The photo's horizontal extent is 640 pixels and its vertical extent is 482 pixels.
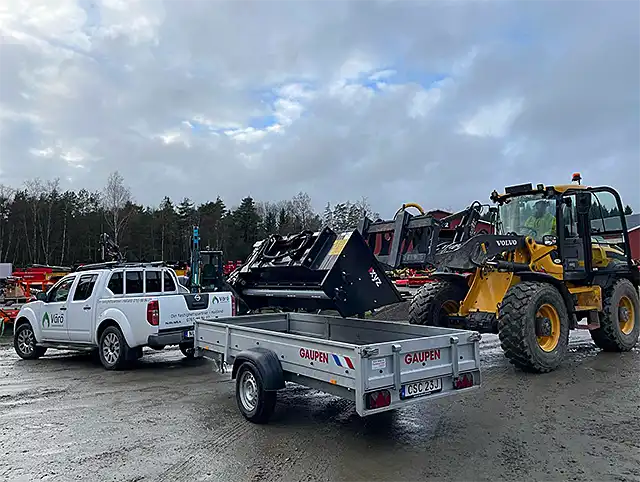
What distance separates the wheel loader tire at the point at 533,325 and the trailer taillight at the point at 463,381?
2818 millimetres

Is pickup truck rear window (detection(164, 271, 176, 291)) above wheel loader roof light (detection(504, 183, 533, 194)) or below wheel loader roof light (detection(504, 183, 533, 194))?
below

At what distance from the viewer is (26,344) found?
35.2 ft

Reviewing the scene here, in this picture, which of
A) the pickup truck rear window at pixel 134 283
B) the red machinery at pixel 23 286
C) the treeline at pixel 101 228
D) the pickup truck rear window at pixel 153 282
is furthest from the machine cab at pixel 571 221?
the treeline at pixel 101 228

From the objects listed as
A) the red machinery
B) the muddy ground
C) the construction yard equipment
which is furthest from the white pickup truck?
the red machinery

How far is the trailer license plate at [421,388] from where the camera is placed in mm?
5055

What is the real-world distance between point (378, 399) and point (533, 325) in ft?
14.4

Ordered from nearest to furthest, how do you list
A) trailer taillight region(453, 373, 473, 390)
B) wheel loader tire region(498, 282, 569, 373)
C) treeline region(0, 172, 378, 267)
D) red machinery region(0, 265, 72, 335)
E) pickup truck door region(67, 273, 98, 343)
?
trailer taillight region(453, 373, 473, 390), wheel loader tire region(498, 282, 569, 373), pickup truck door region(67, 273, 98, 343), red machinery region(0, 265, 72, 335), treeline region(0, 172, 378, 267)

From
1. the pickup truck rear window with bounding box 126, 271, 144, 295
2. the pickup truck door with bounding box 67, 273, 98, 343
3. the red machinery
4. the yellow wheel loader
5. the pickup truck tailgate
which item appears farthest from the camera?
the red machinery

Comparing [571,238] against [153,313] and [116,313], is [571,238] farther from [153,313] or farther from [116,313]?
[116,313]

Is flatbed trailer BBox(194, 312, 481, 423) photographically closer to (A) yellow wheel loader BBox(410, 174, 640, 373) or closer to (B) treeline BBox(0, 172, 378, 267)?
(A) yellow wheel loader BBox(410, 174, 640, 373)

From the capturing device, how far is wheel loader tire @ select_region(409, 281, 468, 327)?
9.90 meters

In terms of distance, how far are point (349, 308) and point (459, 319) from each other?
2986 millimetres

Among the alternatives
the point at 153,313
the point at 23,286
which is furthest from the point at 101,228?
the point at 153,313

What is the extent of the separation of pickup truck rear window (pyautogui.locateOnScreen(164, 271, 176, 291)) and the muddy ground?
2.15 meters
